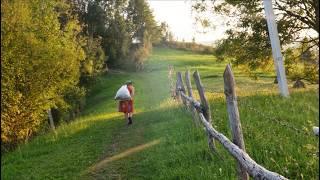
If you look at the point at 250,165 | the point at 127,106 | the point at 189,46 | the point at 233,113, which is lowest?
the point at 127,106

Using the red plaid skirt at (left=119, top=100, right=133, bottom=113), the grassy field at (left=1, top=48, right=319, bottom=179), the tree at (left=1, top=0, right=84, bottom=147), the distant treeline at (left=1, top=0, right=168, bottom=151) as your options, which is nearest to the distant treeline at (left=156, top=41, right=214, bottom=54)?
the distant treeline at (left=1, top=0, right=168, bottom=151)

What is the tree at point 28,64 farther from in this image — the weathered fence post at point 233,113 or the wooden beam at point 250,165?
the weathered fence post at point 233,113

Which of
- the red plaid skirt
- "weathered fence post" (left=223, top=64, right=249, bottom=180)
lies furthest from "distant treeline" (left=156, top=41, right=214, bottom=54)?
"weathered fence post" (left=223, top=64, right=249, bottom=180)

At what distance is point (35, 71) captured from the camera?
20.2 metres

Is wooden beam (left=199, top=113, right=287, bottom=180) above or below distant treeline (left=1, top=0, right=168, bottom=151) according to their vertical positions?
below

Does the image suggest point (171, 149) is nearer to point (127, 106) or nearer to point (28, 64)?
point (127, 106)

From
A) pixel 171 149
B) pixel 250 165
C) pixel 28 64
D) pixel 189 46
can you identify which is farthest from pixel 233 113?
pixel 189 46

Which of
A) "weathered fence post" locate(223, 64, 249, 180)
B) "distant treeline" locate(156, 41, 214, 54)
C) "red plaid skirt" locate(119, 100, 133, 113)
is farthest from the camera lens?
"distant treeline" locate(156, 41, 214, 54)

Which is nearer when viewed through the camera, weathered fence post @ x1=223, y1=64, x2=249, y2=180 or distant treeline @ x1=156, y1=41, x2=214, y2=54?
weathered fence post @ x1=223, y1=64, x2=249, y2=180

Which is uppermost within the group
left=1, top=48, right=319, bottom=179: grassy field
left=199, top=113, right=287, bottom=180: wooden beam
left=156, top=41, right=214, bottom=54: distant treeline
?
left=156, top=41, right=214, bottom=54: distant treeline

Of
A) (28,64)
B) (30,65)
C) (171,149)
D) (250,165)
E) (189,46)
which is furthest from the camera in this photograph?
(189,46)

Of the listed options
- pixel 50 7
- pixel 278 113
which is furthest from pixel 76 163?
pixel 50 7

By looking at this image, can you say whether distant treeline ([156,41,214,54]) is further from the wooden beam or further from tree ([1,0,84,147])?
the wooden beam

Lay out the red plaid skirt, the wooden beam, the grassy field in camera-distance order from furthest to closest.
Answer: the red plaid skirt, the grassy field, the wooden beam
